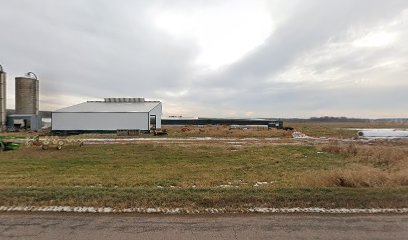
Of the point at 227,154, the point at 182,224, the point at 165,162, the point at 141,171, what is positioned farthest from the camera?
the point at 227,154

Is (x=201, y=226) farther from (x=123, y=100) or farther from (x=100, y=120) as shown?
(x=123, y=100)

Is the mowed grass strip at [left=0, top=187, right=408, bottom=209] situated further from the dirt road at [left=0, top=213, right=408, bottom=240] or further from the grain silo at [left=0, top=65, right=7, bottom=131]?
the grain silo at [left=0, top=65, right=7, bottom=131]

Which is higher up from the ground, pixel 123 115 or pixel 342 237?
pixel 123 115

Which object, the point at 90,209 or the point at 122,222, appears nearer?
the point at 122,222

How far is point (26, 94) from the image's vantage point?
6038cm

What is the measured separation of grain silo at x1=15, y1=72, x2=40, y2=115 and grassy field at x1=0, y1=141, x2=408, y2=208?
45777mm

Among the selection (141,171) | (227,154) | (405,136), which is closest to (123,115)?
(227,154)

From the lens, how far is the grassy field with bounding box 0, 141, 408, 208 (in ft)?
23.4

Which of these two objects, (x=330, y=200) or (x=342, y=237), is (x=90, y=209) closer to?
(x=342, y=237)

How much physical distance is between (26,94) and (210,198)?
65405 millimetres

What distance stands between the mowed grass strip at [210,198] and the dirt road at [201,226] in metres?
0.70

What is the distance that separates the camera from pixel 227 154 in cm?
2156

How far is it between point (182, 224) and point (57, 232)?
232cm

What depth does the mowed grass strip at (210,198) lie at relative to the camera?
691 cm
